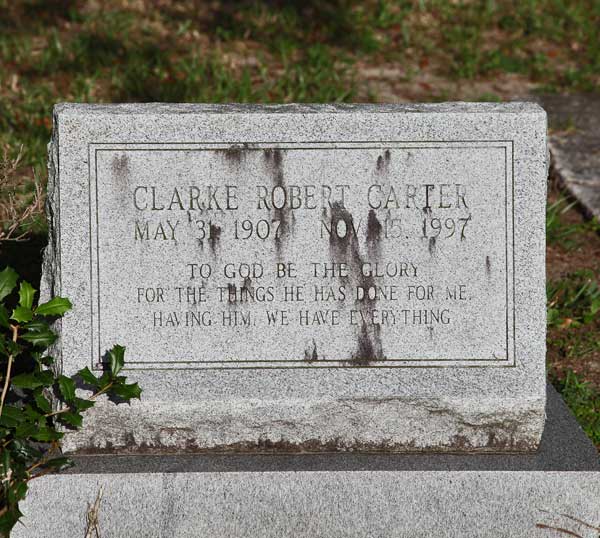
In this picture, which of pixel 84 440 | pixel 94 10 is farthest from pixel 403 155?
pixel 94 10

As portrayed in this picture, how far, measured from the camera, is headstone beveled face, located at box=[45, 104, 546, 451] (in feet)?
11.7

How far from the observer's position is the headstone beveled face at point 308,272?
3.56 meters

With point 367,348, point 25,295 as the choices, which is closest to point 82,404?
point 25,295

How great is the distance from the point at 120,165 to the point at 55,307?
548 mm

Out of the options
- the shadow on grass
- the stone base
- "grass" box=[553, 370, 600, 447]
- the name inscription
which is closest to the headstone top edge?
the name inscription

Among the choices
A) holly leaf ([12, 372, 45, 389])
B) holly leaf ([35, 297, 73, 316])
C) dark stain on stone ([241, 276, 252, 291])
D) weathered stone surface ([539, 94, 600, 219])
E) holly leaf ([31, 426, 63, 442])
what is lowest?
holly leaf ([31, 426, 63, 442])

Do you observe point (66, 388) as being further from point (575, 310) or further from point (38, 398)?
point (575, 310)

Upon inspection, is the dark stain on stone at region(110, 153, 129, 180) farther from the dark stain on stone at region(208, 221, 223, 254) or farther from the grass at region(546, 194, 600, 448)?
the grass at region(546, 194, 600, 448)

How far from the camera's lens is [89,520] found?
339cm

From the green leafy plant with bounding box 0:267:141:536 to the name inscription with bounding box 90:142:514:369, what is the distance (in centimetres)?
15

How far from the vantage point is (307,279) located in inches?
143

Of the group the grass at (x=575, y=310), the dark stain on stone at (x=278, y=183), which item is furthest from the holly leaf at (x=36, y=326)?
the grass at (x=575, y=310)

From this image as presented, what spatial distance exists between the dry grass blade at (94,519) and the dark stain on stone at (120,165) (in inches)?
43.0

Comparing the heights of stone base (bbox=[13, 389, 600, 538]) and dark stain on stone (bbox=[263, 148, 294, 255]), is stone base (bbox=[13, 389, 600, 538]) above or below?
below
